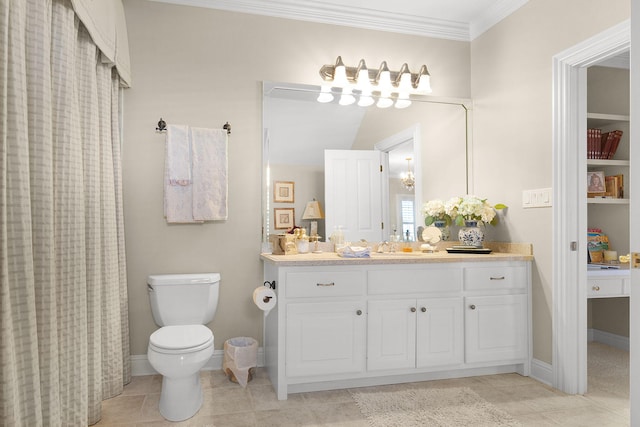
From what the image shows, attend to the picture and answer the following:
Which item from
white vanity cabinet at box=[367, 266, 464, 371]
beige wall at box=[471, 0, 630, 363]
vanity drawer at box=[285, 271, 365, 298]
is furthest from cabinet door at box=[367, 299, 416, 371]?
beige wall at box=[471, 0, 630, 363]

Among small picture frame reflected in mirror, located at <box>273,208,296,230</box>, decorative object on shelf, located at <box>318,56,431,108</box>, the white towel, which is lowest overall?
small picture frame reflected in mirror, located at <box>273,208,296,230</box>

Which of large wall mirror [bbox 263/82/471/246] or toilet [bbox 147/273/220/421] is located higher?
large wall mirror [bbox 263/82/471/246]

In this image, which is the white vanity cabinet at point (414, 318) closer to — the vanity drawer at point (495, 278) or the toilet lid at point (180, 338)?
the vanity drawer at point (495, 278)

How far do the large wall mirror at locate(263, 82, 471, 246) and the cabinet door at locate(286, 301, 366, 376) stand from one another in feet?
2.37

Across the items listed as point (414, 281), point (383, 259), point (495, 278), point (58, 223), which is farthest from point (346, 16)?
point (58, 223)

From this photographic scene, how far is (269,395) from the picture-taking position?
2.63 meters

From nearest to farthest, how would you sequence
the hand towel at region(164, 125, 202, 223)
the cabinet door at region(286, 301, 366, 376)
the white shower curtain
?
the white shower curtain → the cabinet door at region(286, 301, 366, 376) → the hand towel at region(164, 125, 202, 223)

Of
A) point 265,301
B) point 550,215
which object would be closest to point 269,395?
point 265,301

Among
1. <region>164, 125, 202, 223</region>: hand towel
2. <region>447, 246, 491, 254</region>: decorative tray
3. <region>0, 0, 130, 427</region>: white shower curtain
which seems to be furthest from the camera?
<region>447, 246, 491, 254</region>: decorative tray

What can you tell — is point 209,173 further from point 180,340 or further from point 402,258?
point 402,258

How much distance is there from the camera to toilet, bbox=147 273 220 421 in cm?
227

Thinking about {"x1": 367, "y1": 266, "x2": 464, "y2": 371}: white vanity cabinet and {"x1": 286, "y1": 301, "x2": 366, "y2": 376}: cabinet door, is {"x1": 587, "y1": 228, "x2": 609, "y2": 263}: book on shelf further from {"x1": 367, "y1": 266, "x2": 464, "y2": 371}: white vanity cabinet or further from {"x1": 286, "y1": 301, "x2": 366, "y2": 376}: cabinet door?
{"x1": 286, "y1": 301, "x2": 366, "y2": 376}: cabinet door

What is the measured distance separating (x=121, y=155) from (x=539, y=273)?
114 inches

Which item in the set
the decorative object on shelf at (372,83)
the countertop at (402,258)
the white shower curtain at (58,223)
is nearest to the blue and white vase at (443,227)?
the countertop at (402,258)
